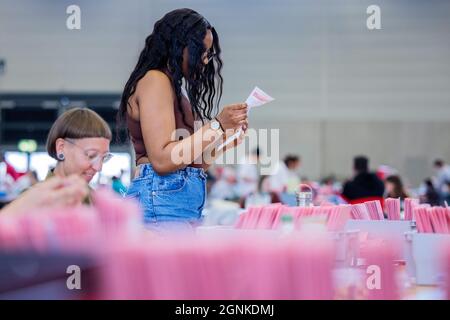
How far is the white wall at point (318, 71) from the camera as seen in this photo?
10.9m

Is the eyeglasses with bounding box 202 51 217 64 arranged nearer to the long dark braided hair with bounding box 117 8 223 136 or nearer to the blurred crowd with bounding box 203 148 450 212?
the long dark braided hair with bounding box 117 8 223 136

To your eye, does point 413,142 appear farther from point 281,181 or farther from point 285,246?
point 285,246

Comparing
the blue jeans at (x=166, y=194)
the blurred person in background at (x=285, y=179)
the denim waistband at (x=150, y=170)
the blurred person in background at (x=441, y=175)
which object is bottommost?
the blurred person in background at (x=441, y=175)

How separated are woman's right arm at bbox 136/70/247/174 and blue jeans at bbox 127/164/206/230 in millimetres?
76

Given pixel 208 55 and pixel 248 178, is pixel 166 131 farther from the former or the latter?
pixel 248 178

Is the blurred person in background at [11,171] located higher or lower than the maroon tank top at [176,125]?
lower

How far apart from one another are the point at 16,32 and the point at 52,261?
962cm

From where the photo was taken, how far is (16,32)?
32.7 ft

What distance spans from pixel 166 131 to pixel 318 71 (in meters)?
11.0

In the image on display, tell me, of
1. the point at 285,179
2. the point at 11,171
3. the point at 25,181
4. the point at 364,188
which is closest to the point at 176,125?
the point at 364,188

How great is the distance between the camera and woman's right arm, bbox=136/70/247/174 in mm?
1391

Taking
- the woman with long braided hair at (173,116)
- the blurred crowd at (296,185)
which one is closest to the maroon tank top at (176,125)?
the woman with long braided hair at (173,116)

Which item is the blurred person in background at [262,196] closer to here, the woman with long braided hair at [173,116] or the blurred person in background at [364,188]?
the blurred person in background at [364,188]

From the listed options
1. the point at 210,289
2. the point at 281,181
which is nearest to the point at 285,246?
the point at 210,289
